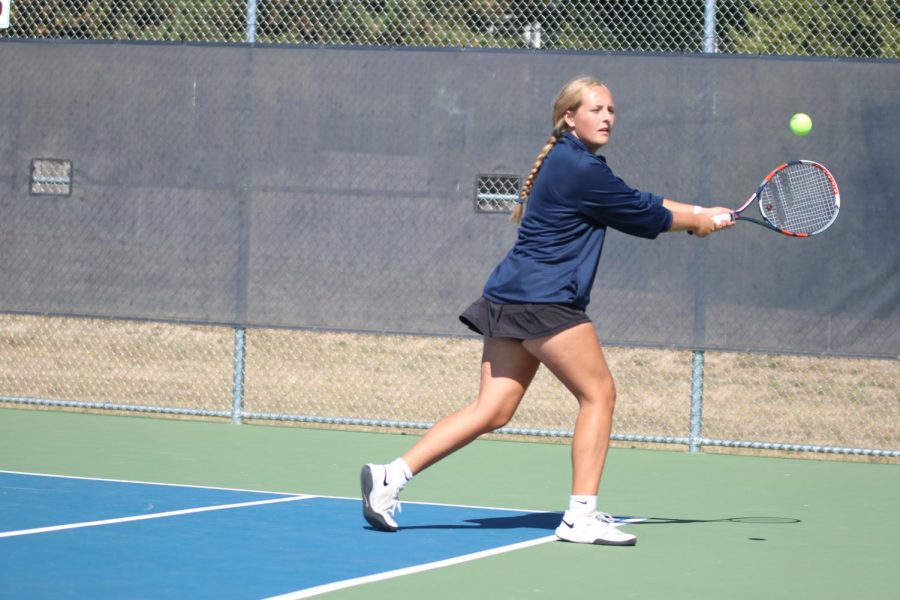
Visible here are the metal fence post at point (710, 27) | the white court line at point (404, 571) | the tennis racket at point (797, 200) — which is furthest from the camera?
the metal fence post at point (710, 27)

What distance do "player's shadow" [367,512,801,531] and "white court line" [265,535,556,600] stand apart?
302 mm

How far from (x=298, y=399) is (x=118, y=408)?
342 cm

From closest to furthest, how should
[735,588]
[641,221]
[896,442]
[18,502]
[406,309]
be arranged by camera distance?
[735,588]
[641,221]
[18,502]
[406,309]
[896,442]

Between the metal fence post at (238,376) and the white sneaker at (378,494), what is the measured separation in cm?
367

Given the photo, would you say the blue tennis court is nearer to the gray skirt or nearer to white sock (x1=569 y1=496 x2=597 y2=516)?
white sock (x1=569 y1=496 x2=597 y2=516)

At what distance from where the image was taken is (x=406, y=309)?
863cm

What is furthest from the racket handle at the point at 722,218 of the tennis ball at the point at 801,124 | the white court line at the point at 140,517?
the white court line at the point at 140,517

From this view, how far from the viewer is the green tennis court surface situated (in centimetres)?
468

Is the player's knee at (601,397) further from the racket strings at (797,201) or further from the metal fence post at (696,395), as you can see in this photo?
the metal fence post at (696,395)

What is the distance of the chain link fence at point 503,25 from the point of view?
1124 centimetres

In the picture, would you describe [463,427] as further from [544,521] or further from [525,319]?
[544,521]

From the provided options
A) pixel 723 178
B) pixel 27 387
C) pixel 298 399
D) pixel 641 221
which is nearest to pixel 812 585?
pixel 641 221

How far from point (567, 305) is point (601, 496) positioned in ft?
5.45

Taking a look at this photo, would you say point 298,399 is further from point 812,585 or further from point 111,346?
point 812,585
